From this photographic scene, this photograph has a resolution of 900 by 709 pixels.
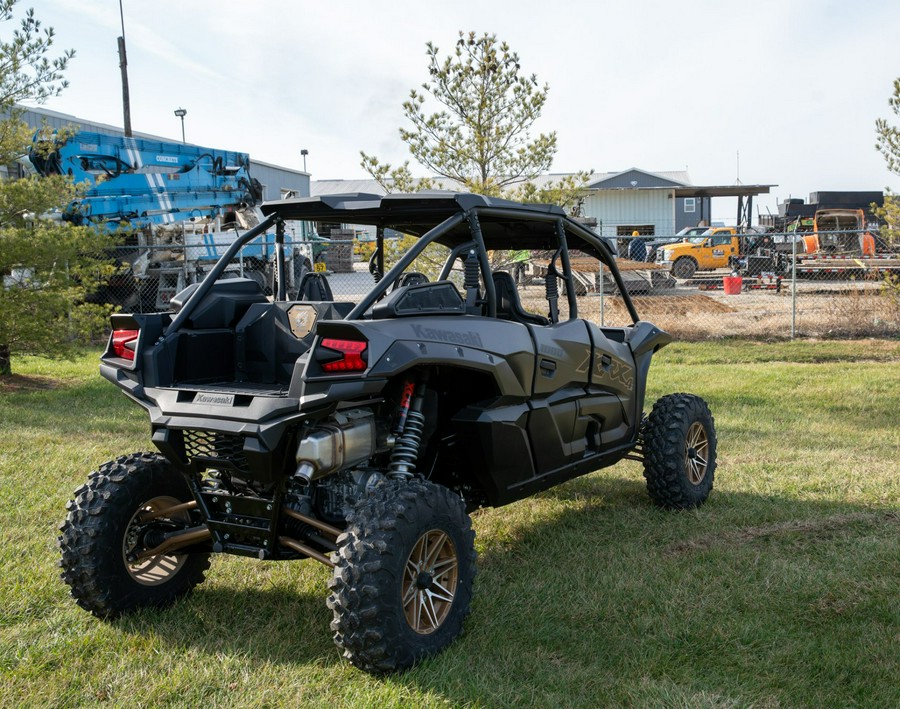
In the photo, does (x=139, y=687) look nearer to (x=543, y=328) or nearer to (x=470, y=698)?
(x=470, y=698)

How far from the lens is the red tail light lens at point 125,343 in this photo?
414 centimetres

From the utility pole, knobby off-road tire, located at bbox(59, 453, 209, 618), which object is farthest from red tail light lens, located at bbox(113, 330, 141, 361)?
the utility pole

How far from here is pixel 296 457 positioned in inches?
141

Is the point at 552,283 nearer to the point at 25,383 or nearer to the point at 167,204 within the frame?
the point at 25,383

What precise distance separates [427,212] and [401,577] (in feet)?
6.23

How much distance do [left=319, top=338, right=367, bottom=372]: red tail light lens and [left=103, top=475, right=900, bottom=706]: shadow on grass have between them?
1207mm

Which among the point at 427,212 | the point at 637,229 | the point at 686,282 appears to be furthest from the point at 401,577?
the point at 637,229

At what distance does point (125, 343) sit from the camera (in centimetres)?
418

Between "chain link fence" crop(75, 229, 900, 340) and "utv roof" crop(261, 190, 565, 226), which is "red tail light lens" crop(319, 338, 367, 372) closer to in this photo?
"utv roof" crop(261, 190, 565, 226)

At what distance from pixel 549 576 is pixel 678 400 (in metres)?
1.85

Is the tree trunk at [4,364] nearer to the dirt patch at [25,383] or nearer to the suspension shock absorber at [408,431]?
the dirt patch at [25,383]

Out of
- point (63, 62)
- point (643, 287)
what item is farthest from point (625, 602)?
point (643, 287)

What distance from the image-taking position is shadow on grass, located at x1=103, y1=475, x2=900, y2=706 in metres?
3.45

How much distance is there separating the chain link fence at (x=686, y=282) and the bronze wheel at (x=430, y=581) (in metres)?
4.62
